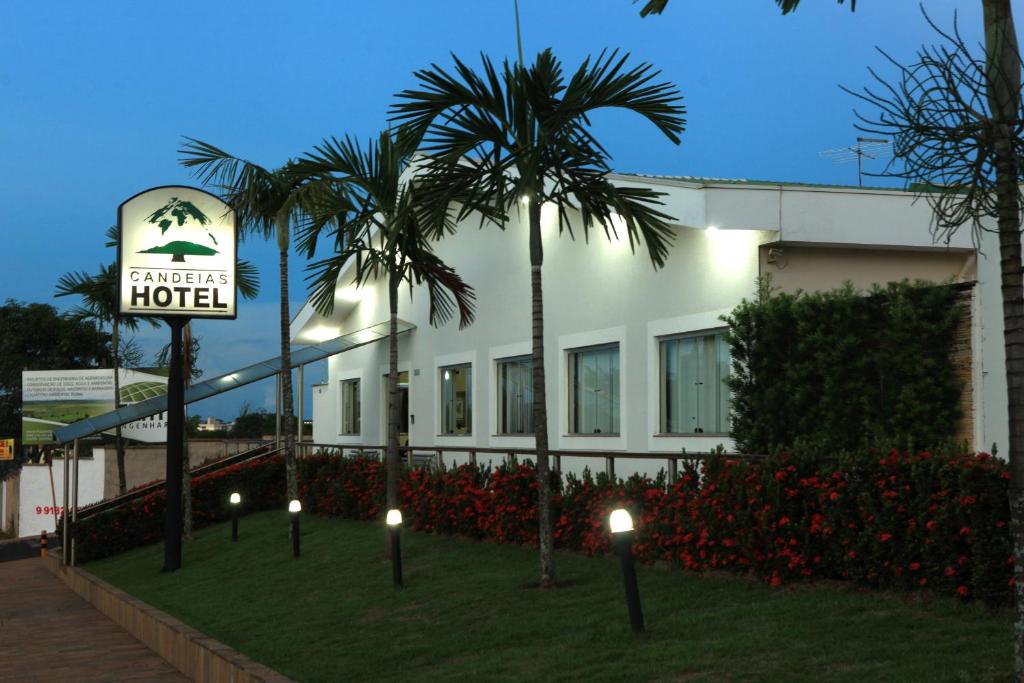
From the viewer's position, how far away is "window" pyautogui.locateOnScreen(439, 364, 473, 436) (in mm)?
21875

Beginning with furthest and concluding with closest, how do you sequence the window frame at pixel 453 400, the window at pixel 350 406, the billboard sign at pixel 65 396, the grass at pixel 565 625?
1. the billboard sign at pixel 65 396
2. the window at pixel 350 406
3. the window frame at pixel 453 400
4. the grass at pixel 565 625

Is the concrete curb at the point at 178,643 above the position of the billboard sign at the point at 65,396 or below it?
below

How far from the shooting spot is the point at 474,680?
761 cm

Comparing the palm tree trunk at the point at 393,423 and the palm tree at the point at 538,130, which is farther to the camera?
the palm tree trunk at the point at 393,423

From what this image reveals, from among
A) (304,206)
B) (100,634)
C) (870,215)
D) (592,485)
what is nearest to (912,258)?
(870,215)

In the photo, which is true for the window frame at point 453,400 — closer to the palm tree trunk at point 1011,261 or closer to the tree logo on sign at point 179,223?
the tree logo on sign at point 179,223

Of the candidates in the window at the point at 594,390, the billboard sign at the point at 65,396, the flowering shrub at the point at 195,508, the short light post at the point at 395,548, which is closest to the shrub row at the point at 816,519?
the short light post at the point at 395,548

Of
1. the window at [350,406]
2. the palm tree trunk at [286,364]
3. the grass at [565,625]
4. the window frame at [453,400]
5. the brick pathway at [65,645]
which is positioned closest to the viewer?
the grass at [565,625]

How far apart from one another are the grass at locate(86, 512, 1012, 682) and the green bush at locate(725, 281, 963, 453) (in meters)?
1.88

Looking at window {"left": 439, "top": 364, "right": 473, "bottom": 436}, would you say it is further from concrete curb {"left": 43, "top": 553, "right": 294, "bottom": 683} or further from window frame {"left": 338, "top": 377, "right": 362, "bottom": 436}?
concrete curb {"left": 43, "top": 553, "right": 294, "bottom": 683}

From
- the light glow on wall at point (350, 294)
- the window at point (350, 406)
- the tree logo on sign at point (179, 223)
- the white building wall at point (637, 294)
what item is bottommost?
the window at point (350, 406)

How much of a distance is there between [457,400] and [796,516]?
520 inches

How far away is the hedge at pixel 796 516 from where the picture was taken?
7.76 metres

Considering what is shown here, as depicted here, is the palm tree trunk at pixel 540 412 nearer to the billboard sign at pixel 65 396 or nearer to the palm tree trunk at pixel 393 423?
the palm tree trunk at pixel 393 423
